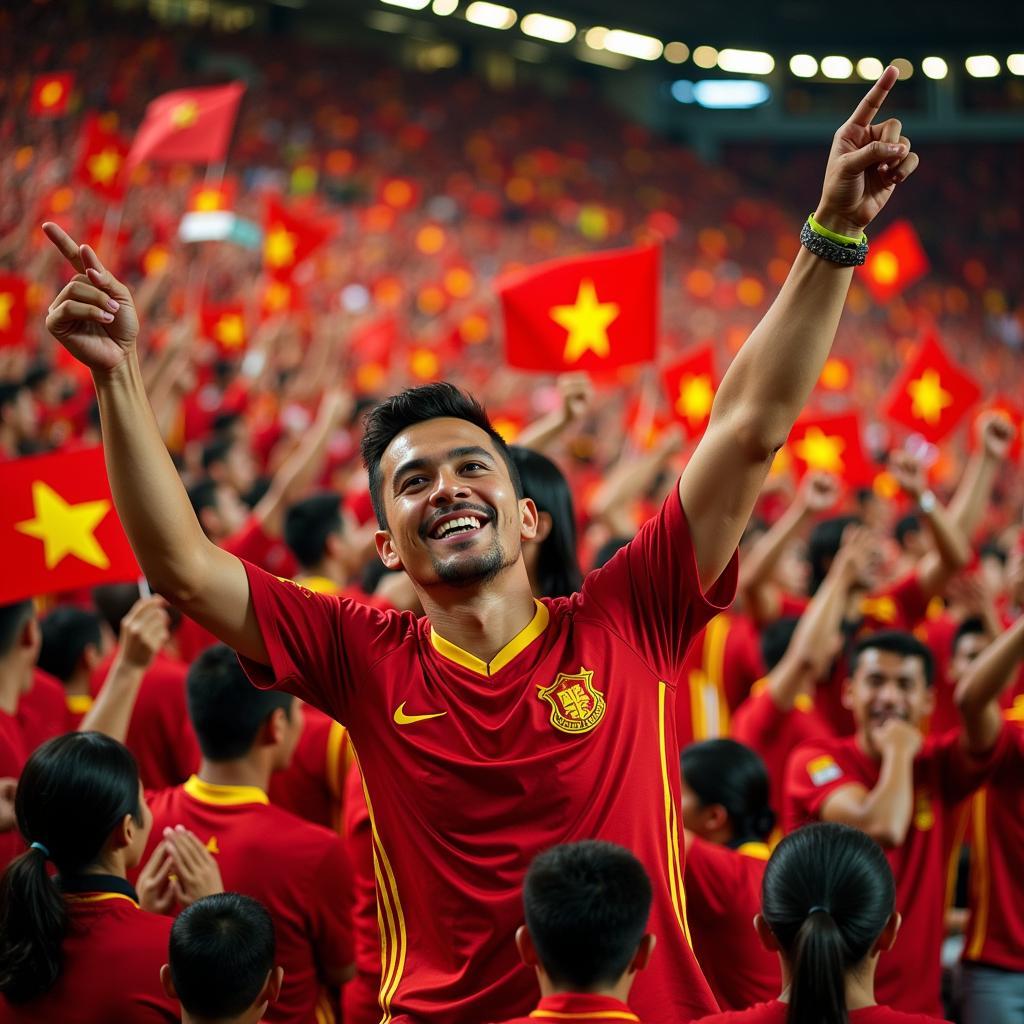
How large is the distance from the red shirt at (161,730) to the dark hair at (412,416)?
1474mm

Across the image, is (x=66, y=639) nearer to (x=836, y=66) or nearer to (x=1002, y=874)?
(x=1002, y=874)

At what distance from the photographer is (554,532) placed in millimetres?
2961

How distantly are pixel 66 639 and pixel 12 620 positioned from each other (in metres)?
0.48

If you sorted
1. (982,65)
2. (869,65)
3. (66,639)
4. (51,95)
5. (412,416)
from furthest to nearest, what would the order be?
(869,65) → (982,65) → (51,95) → (66,639) → (412,416)

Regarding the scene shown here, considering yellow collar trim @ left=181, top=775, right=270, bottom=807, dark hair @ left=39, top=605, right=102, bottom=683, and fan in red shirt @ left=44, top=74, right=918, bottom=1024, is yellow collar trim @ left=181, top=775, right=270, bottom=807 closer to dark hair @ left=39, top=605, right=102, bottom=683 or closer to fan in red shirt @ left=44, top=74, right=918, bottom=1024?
fan in red shirt @ left=44, top=74, right=918, bottom=1024

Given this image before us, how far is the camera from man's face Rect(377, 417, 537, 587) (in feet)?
6.77

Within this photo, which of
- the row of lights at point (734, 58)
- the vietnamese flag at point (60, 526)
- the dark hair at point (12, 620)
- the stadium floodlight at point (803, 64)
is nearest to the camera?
the dark hair at point (12, 620)

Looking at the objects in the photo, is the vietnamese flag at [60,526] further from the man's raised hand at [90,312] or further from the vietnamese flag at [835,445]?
the vietnamese flag at [835,445]

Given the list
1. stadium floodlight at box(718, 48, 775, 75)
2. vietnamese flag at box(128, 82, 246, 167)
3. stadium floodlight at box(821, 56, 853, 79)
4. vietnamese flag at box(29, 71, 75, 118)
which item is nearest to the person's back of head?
vietnamese flag at box(128, 82, 246, 167)

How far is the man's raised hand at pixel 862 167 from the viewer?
1858mm

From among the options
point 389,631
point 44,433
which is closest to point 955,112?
point 44,433

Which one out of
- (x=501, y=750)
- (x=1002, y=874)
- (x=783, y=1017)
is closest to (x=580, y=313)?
(x=1002, y=874)

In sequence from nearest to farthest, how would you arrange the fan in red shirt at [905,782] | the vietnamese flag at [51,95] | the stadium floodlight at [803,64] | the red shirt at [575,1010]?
the red shirt at [575,1010] → the fan in red shirt at [905,782] → the vietnamese flag at [51,95] → the stadium floodlight at [803,64]

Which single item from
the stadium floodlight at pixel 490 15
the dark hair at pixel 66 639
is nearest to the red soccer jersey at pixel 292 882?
the dark hair at pixel 66 639
